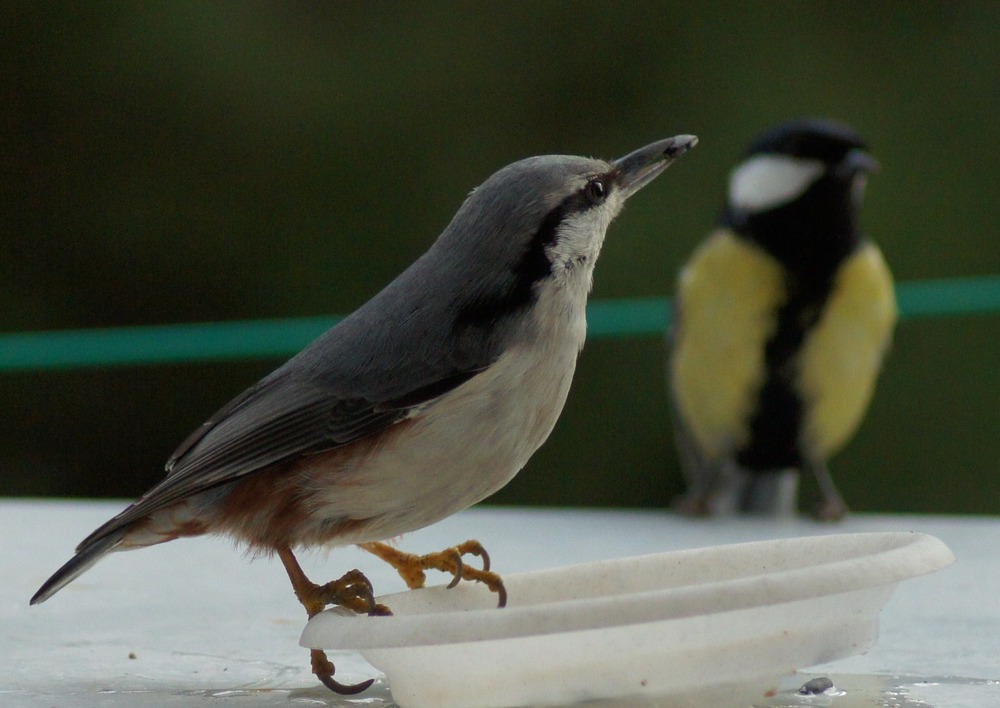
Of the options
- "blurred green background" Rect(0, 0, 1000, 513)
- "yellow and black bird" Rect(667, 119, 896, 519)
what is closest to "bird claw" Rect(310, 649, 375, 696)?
"yellow and black bird" Rect(667, 119, 896, 519)

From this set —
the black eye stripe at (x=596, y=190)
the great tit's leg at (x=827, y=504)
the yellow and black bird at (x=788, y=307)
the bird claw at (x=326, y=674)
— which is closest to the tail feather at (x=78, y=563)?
the bird claw at (x=326, y=674)

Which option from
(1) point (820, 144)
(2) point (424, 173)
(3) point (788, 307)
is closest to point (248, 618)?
(3) point (788, 307)

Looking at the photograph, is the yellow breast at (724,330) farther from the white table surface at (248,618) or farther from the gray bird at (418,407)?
the gray bird at (418,407)

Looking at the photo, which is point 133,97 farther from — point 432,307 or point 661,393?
point 432,307

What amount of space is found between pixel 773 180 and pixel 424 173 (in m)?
3.57

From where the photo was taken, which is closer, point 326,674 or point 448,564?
point 326,674

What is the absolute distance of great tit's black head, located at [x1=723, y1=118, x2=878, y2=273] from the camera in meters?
4.21

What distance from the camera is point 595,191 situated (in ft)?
6.53

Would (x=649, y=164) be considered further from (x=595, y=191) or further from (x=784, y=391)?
(x=784, y=391)

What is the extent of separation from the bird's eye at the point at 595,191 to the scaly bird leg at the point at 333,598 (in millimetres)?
581

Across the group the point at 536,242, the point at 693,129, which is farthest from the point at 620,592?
the point at 693,129

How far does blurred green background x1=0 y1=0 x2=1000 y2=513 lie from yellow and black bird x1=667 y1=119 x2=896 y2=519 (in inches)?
102

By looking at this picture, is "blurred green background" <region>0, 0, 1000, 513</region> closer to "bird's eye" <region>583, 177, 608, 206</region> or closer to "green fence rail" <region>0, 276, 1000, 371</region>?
"green fence rail" <region>0, 276, 1000, 371</region>

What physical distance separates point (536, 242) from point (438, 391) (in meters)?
0.24
